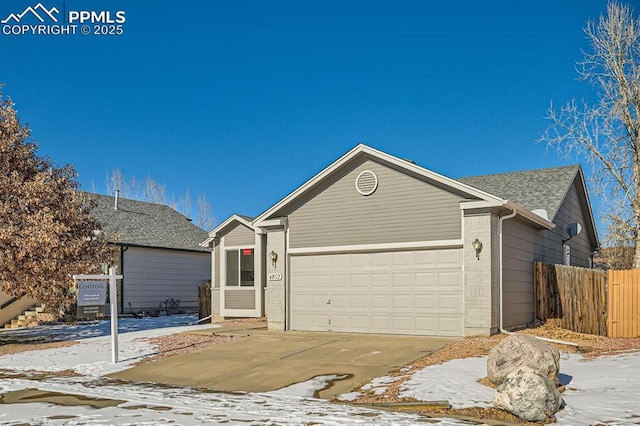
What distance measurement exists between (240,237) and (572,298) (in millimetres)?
11557

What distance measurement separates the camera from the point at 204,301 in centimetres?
2459

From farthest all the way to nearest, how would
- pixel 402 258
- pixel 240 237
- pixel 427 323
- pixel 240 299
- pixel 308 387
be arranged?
pixel 240 237 < pixel 240 299 < pixel 402 258 < pixel 427 323 < pixel 308 387

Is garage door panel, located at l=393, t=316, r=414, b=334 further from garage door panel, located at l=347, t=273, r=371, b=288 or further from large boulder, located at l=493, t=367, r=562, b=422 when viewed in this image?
large boulder, located at l=493, t=367, r=562, b=422

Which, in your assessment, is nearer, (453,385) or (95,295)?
(453,385)

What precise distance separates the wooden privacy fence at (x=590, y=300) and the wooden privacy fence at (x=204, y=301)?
40.2 ft

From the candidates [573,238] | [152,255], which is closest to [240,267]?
[152,255]

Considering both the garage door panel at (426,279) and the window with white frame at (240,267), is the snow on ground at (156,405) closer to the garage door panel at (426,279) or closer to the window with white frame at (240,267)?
the garage door panel at (426,279)

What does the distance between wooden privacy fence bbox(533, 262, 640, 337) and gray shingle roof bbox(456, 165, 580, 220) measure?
94.6 inches

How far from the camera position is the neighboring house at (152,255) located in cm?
2819

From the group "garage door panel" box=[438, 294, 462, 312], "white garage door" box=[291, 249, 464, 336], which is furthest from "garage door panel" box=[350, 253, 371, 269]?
"garage door panel" box=[438, 294, 462, 312]

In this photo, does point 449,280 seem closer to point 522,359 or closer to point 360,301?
point 360,301

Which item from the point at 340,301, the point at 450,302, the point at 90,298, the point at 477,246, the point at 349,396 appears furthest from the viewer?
the point at 340,301

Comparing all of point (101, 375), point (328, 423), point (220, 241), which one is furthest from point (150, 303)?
point (328, 423)

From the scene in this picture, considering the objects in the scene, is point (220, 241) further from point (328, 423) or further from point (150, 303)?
point (328, 423)
